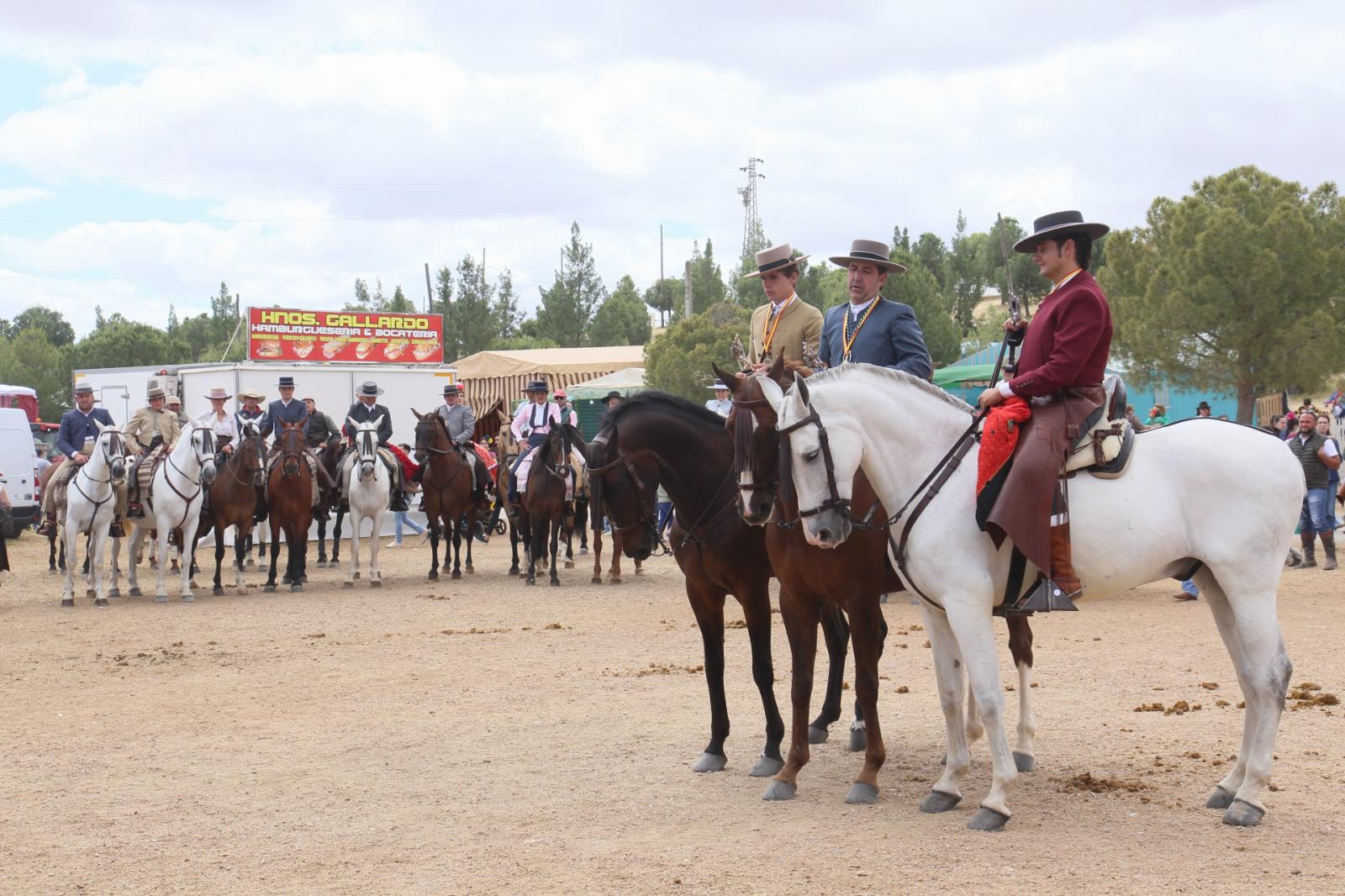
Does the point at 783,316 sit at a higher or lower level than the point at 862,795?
higher

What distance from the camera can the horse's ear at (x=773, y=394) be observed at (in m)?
5.55

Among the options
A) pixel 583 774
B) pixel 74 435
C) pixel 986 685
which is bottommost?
pixel 583 774

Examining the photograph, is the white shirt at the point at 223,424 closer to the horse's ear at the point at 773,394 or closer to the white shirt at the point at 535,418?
the white shirt at the point at 535,418

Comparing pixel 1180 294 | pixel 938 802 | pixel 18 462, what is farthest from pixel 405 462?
pixel 1180 294

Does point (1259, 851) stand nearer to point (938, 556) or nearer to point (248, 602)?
point (938, 556)

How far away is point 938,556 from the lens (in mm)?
5418

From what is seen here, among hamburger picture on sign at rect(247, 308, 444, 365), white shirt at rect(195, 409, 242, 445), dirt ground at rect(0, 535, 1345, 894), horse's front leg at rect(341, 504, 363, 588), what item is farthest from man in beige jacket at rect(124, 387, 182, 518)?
hamburger picture on sign at rect(247, 308, 444, 365)

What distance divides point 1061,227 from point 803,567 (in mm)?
1980

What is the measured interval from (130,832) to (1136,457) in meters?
4.96

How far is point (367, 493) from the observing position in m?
17.8

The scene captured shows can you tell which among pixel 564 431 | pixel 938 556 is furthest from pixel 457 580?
pixel 938 556

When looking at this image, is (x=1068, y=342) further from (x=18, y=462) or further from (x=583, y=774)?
(x=18, y=462)

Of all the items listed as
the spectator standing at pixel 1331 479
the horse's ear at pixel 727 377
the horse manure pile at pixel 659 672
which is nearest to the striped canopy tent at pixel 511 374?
the spectator standing at pixel 1331 479

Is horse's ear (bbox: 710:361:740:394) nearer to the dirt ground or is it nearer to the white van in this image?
the dirt ground
